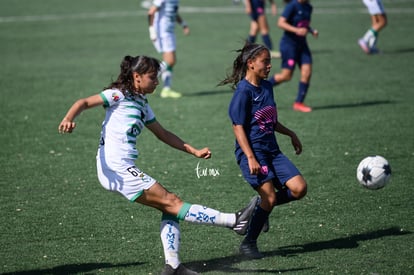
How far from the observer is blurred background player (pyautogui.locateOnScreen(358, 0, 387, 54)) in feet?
63.7

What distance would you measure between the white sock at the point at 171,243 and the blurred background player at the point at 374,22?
14.6m

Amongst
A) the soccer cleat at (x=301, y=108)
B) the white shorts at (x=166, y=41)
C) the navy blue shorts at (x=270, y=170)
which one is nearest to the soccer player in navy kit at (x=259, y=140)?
the navy blue shorts at (x=270, y=170)

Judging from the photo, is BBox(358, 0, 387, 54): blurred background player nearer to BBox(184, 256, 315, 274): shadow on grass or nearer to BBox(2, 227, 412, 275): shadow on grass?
BBox(2, 227, 412, 275): shadow on grass

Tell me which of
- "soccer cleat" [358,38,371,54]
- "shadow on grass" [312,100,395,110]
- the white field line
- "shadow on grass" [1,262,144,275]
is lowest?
the white field line

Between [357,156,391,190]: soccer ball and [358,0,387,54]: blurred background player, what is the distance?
41.7ft

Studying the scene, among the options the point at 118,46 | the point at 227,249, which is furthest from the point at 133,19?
the point at 227,249

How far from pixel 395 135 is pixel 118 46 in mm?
12579

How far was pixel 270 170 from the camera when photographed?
22.0ft

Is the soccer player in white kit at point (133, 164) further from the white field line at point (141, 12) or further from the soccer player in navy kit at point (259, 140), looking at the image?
the white field line at point (141, 12)

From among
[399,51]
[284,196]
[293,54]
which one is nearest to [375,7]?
[399,51]

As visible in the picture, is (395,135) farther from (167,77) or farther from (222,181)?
(167,77)

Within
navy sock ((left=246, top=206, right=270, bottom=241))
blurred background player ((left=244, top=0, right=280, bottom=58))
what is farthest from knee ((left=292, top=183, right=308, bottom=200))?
blurred background player ((left=244, top=0, right=280, bottom=58))

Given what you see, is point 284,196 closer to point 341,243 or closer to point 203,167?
point 341,243

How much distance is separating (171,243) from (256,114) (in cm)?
144
